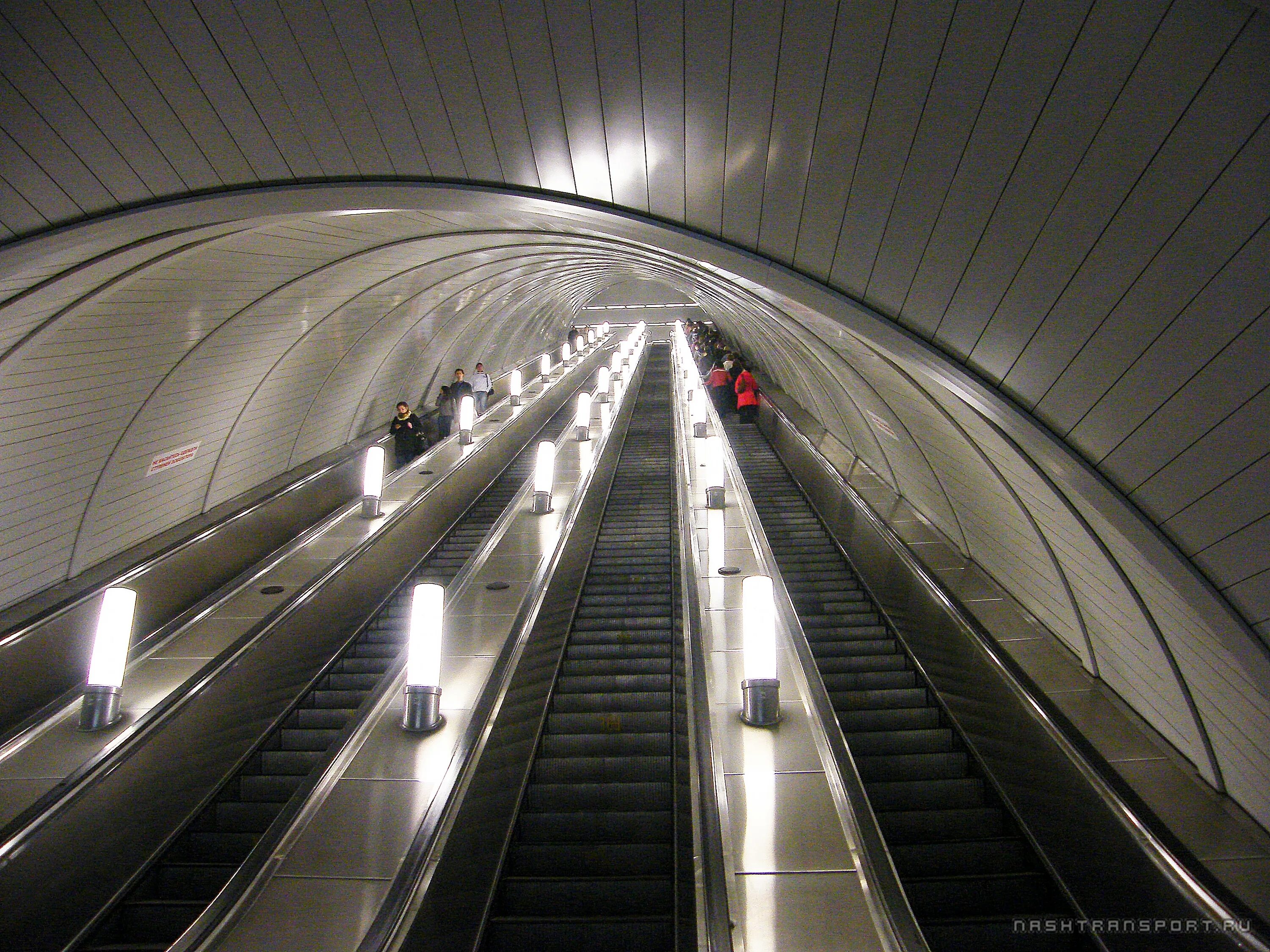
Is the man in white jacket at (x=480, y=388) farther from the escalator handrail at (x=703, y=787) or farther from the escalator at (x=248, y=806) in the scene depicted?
the escalator handrail at (x=703, y=787)

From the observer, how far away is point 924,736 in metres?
5.86

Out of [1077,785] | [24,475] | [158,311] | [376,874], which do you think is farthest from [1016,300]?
[24,475]

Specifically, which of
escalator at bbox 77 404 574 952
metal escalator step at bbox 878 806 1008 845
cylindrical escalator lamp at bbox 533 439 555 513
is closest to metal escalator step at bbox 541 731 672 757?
escalator at bbox 77 404 574 952

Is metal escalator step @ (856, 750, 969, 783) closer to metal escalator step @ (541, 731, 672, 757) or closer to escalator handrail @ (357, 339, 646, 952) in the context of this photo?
metal escalator step @ (541, 731, 672, 757)

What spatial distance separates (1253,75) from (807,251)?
9.91ft

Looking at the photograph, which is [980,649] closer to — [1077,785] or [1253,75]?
[1077,785]

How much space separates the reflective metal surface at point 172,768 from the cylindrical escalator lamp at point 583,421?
6009 mm

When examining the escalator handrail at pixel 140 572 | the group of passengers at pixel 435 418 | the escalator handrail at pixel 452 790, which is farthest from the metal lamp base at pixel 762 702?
the group of passengers at pixel 435 418

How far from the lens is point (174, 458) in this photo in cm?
1055

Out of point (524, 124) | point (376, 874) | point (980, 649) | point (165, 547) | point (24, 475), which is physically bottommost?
point (376, 874)

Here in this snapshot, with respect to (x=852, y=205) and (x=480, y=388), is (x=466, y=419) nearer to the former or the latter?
(x=480, y=388)

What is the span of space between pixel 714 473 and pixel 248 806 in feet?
20.5

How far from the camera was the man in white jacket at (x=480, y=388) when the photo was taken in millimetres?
16891

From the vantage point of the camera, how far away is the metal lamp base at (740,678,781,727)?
4.81 meters
